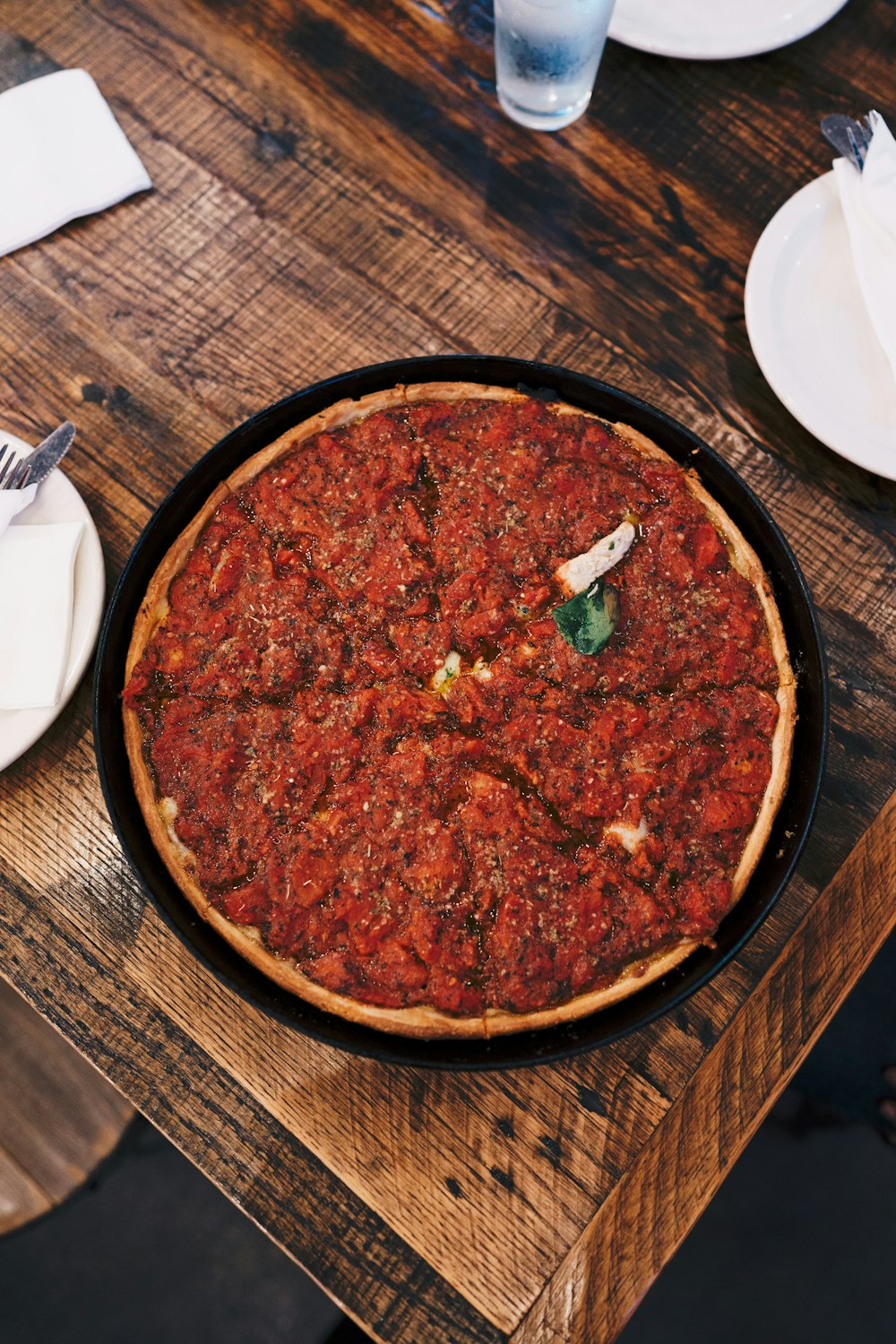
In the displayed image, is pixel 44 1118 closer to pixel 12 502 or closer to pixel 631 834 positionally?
pixel 12 502

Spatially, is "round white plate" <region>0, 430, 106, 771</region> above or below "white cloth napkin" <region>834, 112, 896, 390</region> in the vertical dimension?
below

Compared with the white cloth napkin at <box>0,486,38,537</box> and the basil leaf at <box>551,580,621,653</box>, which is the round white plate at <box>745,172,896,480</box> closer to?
the basil leaf at <box>551,580,621,653</box>

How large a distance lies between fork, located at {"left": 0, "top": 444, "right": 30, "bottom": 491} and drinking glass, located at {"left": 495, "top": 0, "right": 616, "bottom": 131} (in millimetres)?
1630

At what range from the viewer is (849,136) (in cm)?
256

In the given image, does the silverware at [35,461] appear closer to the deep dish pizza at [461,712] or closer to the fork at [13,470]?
the fork at [13,470]

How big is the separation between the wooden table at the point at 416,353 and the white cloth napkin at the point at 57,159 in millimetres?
67

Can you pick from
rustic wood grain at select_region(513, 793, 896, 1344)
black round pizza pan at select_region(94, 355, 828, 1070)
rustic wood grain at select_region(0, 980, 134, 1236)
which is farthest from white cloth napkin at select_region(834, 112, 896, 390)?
rustic wood grain at select_region(0, 980, 134, 1236)

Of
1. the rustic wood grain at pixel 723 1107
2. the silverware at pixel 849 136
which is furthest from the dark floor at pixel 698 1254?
the silverware at pixel 849 136

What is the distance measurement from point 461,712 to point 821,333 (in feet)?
4.49

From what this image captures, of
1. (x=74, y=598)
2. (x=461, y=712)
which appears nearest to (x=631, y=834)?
(x=461, y=712)

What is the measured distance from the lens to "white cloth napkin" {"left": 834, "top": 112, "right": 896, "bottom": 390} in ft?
8.02

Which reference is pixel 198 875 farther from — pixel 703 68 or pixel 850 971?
pixel 703 68

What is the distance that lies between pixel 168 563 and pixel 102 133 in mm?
1396

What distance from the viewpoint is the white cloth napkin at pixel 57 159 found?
275 centimetres
